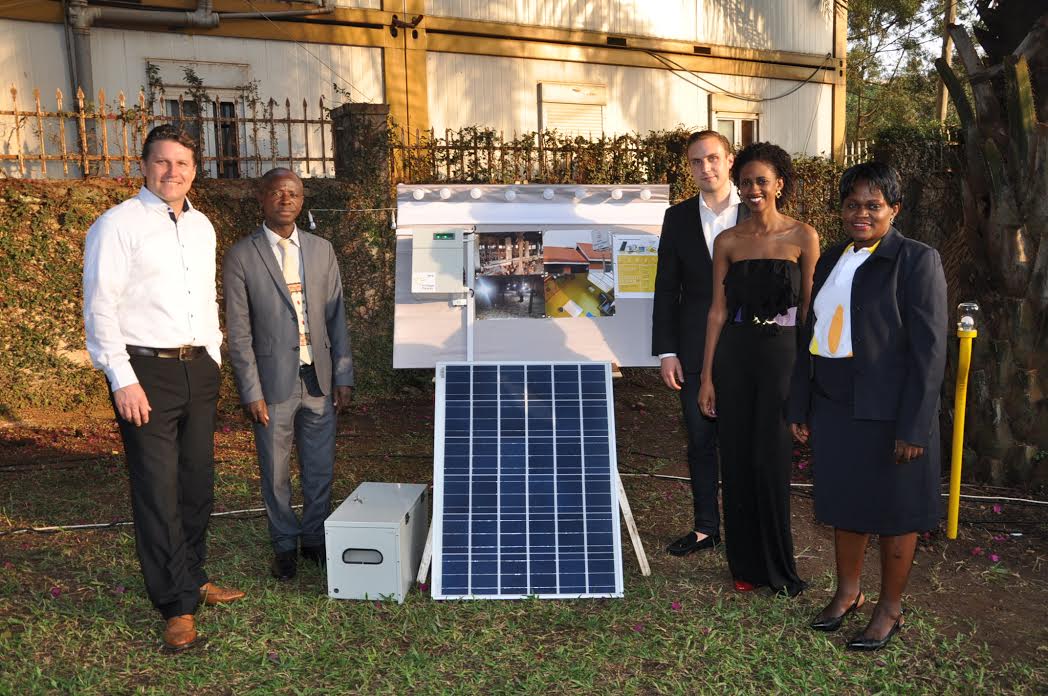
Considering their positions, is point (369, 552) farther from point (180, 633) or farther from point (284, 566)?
point (180, 633)

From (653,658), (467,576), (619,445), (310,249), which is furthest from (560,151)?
(653,658)

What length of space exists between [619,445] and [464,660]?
409 cm

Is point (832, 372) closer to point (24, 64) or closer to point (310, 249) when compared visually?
point (310, 249)

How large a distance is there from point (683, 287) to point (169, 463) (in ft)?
9.05

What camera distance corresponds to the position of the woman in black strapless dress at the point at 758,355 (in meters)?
4.10

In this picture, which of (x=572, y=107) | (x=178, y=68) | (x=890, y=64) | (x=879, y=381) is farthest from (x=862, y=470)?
(x=890, y=64)

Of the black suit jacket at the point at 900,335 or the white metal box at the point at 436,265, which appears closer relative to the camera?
the black suit jacket at the point at 900,335

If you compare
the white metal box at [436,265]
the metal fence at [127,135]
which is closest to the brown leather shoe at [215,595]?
the white metal box at [436,265]

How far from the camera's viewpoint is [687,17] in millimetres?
14578

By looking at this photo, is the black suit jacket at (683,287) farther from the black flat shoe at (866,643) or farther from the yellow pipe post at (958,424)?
the black flat shoe at (866,643)

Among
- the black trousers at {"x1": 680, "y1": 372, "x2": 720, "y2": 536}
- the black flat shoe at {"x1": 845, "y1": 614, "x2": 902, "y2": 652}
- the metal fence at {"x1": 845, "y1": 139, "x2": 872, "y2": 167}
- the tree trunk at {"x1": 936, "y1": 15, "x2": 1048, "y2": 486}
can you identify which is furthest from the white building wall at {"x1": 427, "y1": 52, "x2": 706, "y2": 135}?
the black flat shoe at {"x1": 845, "y1": 614, "x2": 902, "y2": 652}

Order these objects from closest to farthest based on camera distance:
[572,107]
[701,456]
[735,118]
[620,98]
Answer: [701,456] < [572,107] < [620,98] < [735,118]

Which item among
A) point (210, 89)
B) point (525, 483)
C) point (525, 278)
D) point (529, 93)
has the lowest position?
point (525, 483)

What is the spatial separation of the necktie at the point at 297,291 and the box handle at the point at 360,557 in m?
1.01
